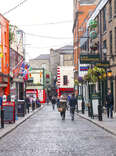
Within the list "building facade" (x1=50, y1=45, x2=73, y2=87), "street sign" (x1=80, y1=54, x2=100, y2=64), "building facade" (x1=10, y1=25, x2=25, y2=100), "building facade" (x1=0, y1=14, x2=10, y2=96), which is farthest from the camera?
"building facade" (x1=50, y1=45, x2=73, y2=87)

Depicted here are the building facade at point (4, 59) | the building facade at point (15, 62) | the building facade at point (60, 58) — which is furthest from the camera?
the building facade at point (60, 58)

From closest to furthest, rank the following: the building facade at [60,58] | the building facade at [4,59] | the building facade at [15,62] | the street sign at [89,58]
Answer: the street sign at [89,58] → the building facade at [4,59] → the building facade at [15,62] → the building facade at [60,58]

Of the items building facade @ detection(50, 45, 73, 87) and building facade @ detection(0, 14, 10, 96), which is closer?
building facade @ detection(0, 14, 10, 96)

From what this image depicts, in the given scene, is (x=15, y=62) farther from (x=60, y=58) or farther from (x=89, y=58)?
(x=60, y=58)

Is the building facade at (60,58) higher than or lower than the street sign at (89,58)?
higher

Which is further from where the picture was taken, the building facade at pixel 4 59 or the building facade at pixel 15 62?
the building facade at pixel 15 62

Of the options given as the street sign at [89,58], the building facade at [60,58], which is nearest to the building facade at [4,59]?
the street sign at [89,58]

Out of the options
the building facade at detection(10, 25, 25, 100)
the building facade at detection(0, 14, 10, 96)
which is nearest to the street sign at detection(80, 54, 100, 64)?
the building facade at detection(10, 25, 25, 100)

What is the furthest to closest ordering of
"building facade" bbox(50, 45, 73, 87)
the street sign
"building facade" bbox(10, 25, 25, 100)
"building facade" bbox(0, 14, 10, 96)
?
1. "building facade" bbox(50, 45, 73, 87)
2. "building facade" bbox(10, 25, 25, 100)
3. "building facade" bbox(0, 14, 10, 96)
4. the street sign

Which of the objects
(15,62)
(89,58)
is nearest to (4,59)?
(15,62)

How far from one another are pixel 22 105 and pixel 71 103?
523cm

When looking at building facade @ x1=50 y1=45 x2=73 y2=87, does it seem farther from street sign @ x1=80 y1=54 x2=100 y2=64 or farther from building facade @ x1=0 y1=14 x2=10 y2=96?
street sign @ x1=80 y1=54 x2=100 y2=64

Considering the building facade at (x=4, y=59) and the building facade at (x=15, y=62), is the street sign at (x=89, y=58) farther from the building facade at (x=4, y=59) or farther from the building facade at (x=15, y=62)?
the building facade at (x=4, y=59)

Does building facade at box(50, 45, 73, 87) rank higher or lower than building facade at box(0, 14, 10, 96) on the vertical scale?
higher
